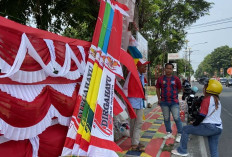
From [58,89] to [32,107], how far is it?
501 mm

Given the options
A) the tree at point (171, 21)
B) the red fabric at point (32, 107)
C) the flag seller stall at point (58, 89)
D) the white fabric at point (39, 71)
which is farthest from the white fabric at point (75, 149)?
the tree at point (171, 21)

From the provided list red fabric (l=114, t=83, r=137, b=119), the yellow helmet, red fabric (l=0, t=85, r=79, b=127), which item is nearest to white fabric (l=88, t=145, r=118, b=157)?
red fabric (l=0, t=85, r=79, b=127)

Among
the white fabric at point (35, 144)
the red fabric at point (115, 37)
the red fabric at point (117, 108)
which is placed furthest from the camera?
the red fabric at point (117, 108)

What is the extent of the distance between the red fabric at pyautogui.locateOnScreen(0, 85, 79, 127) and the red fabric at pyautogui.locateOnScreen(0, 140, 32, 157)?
23cm

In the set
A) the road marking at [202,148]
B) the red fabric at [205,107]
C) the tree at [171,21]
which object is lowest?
the road marking at [202,148]

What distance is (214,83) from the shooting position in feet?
11.5

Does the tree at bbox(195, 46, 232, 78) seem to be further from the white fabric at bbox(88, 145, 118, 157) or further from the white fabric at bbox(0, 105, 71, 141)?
the white fabric at bbox(0, 105, 71, 141)

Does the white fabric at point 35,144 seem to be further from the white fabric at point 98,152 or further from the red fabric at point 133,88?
the red fabric at point 133,88

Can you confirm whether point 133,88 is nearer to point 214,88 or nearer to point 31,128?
point 214,88

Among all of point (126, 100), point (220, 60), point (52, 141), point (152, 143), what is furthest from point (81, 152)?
point (220, 60)

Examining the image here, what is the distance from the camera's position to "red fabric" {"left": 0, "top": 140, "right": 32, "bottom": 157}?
2.21 metres

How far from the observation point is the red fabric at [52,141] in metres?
2.62

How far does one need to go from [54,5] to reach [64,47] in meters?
4.54

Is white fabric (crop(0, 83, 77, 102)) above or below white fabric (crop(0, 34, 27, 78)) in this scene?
below
